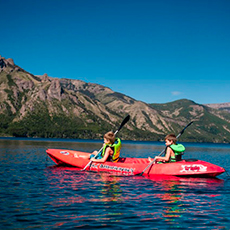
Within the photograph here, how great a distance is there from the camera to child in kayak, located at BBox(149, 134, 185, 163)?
22.4 meters

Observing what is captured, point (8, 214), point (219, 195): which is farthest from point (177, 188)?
point (8, 214)

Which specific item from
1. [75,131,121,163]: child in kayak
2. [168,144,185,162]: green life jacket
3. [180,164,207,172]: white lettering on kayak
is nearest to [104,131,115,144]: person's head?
[75,131,121,163]: child in kayak

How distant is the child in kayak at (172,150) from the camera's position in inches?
882

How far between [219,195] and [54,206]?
10.1 metres

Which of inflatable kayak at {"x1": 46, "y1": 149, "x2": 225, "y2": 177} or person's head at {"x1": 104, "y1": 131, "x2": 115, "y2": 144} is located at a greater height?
person's head at {"x1": 104, "y1": 131, "x2": 115, "y2": 144}

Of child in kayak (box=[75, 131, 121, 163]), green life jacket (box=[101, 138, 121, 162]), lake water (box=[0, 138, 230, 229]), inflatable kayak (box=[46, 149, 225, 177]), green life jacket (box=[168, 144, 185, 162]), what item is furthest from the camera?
green life jacket (box=[101, 138, 121, 162])

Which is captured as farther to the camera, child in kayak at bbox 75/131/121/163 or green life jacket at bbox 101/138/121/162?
green life jacket at bbox 101/138/121/162

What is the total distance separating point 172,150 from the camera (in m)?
23.4

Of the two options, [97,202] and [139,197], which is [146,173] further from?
[97,202]

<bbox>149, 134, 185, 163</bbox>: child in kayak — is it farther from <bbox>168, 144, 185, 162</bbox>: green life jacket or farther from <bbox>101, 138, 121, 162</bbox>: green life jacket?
<bbox>101, 138, 121, 162</bbox>: green life jacket

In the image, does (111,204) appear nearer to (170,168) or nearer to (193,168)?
(170,168)

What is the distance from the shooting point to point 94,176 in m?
23.0

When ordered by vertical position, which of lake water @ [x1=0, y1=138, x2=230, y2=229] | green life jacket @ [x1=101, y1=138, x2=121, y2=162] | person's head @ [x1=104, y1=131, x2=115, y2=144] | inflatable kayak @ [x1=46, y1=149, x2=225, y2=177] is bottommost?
lake water @ [x1=0, y1=138, x2=230, y2=229]

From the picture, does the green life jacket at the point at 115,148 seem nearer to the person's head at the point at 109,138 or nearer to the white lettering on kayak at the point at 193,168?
the person's head at the point at 109,138
